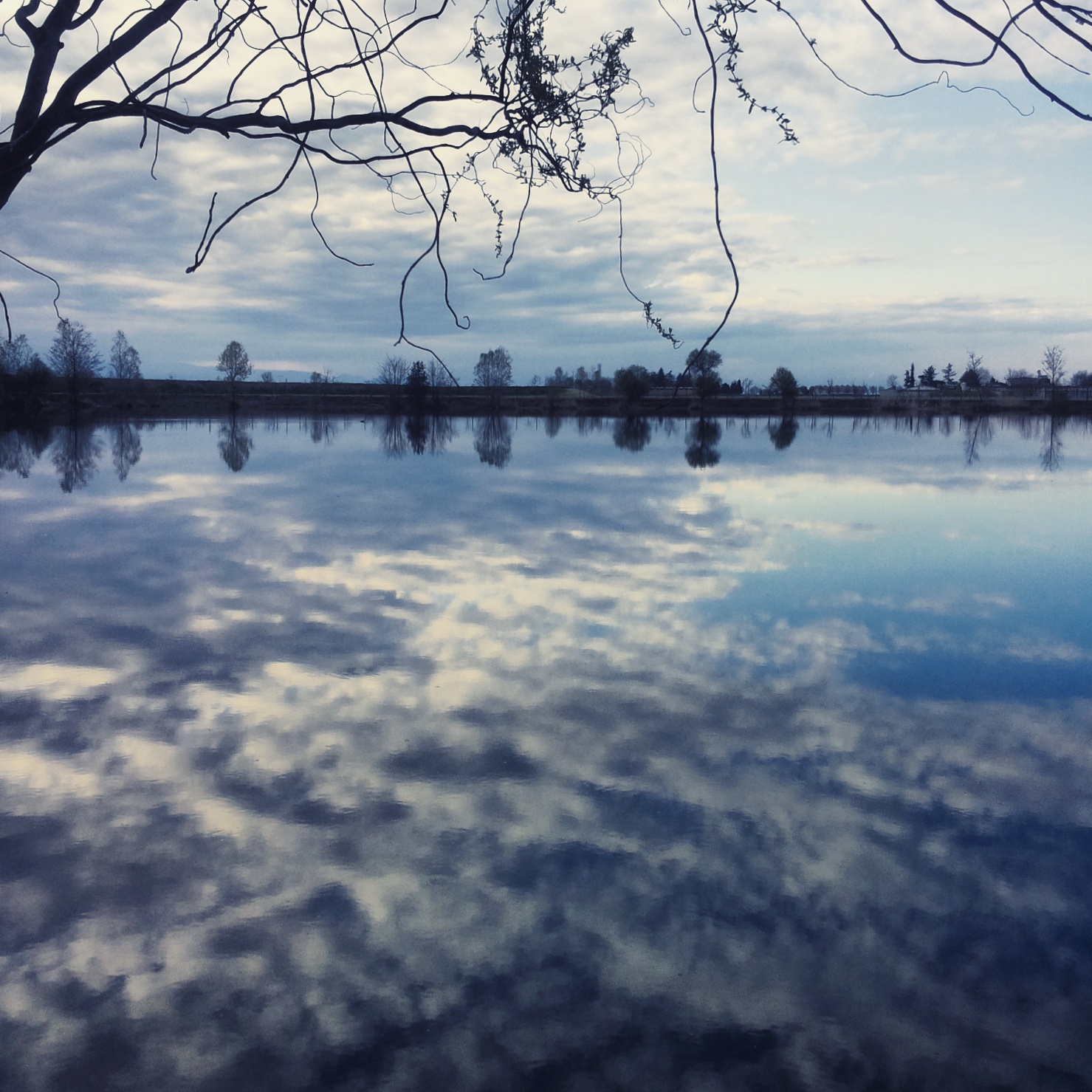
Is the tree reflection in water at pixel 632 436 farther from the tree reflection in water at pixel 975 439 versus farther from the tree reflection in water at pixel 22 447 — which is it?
the tree reflection in water at pixel 22 447

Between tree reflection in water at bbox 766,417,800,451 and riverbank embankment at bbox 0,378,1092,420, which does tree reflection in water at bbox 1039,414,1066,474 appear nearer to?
tree reflection in water at bbox 766,417,800,451

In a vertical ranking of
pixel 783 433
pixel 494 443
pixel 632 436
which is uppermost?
pixel 783 433

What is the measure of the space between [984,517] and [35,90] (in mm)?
23525

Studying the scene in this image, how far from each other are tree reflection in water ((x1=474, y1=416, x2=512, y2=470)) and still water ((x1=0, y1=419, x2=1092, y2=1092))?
25.5 meters

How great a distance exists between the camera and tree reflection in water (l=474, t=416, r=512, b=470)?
4187 centimetres

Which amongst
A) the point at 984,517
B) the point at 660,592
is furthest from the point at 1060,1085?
the point at 984,517

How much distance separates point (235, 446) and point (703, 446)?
26574mm

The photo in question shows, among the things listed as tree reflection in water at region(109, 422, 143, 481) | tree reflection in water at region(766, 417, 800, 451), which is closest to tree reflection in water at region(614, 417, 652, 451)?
tree reflection in water at region(766, 417, 800, 451)

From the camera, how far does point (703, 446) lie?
2066 inches

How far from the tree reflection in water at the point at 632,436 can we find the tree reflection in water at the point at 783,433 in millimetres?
7898

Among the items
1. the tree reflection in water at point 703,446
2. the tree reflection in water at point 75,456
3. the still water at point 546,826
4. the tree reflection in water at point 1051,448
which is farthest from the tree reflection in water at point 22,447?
the tree reflection in water at point 1051,448

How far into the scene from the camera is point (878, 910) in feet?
17.2

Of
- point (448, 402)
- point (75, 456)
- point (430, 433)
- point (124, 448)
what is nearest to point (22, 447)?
point (124, 448)

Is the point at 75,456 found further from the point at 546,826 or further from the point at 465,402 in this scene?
the point at 465,402
